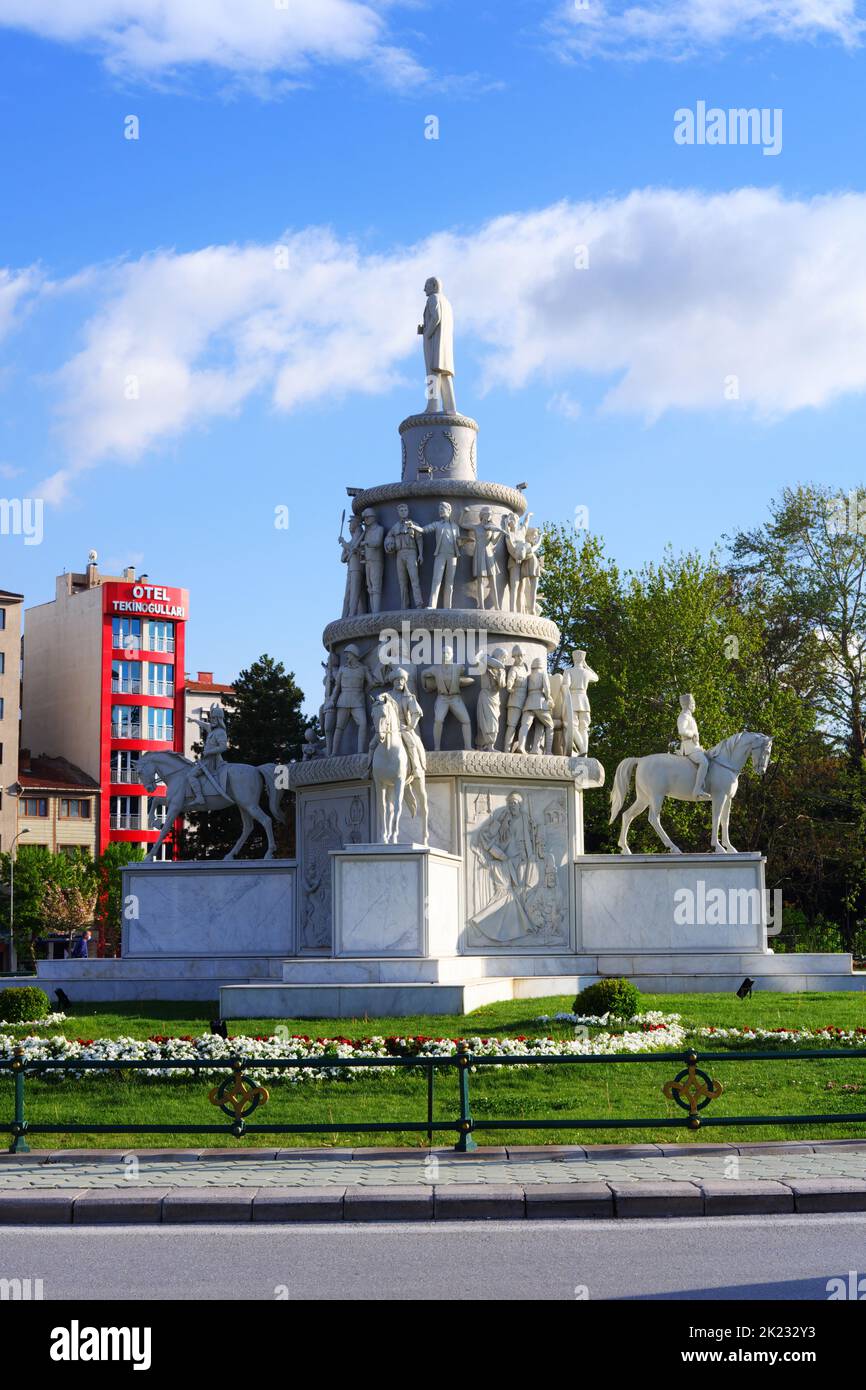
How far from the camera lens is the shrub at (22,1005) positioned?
24234mm

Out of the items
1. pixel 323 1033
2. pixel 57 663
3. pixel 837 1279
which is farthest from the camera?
pixel 57 663

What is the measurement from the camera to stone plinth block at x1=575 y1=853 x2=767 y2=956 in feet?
107

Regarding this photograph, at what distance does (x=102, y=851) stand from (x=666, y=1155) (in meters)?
64.8

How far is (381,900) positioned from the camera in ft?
88.0

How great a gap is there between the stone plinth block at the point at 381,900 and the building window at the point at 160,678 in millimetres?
53783

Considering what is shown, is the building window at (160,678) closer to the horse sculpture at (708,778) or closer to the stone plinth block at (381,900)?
the horse sculpture at (708,778)

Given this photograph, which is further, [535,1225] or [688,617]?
[688,617]

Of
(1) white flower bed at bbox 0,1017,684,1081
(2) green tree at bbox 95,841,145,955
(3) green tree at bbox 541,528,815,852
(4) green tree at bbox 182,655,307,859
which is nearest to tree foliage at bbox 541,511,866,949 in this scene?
(3) green tree at bbox 541,528,815,852

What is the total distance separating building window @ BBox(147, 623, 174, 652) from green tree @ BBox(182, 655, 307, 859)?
11.8 m

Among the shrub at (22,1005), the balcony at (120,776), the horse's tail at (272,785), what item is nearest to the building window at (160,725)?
the balcony at (120,776)

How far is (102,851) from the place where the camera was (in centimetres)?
7619
